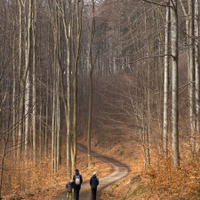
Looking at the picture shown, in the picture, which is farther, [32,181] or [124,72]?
[124,72]

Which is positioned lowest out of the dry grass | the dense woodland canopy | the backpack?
the dry grass

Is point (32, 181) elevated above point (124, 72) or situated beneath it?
situated beneath

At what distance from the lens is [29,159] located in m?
14.6

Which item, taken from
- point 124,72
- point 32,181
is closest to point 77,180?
point 32,181

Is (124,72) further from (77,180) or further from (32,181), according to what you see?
(32,181)

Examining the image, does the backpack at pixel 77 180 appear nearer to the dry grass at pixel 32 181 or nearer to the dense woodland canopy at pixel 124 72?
the dry grass at pixel 32 181

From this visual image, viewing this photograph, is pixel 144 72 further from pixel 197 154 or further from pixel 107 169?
pixel 107 169

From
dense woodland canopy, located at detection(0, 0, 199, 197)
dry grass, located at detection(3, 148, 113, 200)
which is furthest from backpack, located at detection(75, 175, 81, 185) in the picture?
dense woodland canopy, located at detection(0, 0, 199, 197)

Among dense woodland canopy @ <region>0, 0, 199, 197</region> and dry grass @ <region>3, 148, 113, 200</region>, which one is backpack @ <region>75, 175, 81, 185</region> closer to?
dry grass @ <region>3, 148, 113, 200</region>

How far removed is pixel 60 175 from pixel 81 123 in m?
21.1

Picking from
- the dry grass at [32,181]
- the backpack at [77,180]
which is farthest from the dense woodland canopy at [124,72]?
the backpack at [77,180]

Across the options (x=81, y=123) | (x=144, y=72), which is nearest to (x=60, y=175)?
(x=144, y=72)

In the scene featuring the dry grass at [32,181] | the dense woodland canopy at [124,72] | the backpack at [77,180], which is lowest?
the dry grass at [32,181]

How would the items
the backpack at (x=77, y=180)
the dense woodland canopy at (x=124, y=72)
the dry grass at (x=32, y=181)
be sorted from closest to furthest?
the dense woodland canopy at (x=124, y=72), the backpack at (x=77, y=180), the dry grass at (x=32, y=181)
